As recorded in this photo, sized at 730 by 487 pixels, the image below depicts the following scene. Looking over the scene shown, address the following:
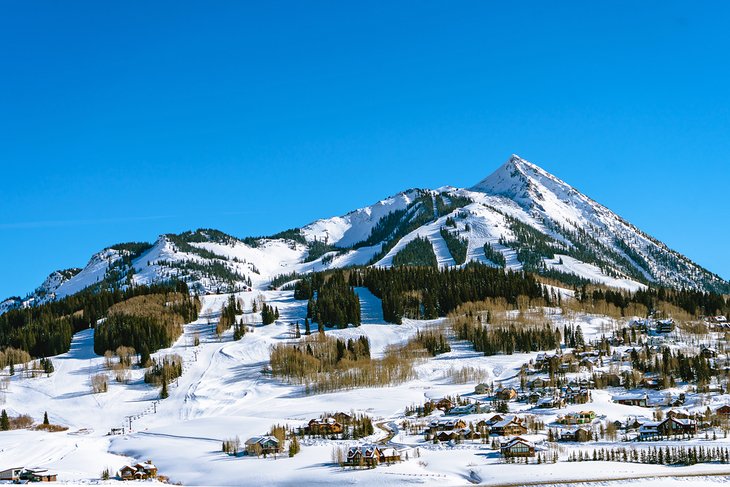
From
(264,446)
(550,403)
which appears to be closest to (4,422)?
(264,446)

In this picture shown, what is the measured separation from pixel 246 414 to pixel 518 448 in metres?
45.3

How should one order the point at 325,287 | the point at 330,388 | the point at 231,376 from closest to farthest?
1. the point at 330,388
2. the point at 231,376
3. the point at 325,287

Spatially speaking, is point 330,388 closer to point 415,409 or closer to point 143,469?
point 415,409

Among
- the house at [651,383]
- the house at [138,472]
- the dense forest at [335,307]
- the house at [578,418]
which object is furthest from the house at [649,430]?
the dense forest at [335,307]

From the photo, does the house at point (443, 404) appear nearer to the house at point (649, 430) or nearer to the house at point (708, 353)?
the house at point (649, 430)

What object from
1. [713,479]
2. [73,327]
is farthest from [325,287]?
[713,479]

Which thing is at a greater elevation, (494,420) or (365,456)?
(494,420)

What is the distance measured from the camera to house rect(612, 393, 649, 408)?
4213 inches

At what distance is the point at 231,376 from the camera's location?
448 ft

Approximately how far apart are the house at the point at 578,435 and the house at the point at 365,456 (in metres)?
20.7

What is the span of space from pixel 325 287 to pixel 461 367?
6228 centimetres

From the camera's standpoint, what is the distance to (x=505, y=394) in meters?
113

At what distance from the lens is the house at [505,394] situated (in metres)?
112

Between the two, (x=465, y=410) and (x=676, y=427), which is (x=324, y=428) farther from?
(x=676, y=427)
